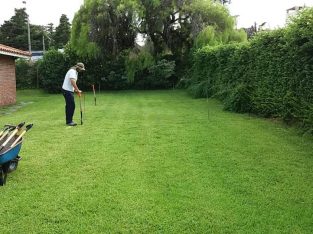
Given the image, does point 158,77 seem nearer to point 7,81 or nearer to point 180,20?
point 180,20

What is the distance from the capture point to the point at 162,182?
5184 mm

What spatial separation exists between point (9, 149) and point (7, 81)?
12644 millimetres

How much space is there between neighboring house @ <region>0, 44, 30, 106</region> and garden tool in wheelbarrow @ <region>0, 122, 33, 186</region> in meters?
10.5

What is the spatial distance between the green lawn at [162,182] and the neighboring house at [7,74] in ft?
26.2

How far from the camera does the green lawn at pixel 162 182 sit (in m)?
3.96

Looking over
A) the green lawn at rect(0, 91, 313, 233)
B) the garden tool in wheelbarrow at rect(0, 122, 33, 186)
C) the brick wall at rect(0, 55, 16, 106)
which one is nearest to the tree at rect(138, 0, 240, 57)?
the brick wall at rect(0, 55, 16, 106)

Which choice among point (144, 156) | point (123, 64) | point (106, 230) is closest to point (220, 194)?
point (106, 230)

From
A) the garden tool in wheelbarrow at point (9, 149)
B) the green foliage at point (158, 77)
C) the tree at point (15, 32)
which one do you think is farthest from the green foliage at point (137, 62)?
the tree at point (15, 32)

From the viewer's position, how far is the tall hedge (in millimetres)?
8070

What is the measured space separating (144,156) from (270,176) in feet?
7.00

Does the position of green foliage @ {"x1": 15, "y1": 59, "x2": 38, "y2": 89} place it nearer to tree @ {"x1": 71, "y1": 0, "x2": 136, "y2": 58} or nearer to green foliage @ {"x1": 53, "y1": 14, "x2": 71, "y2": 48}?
tree @ {"x1": 71, "y1": 0, "x2": 136, "y2": 58}

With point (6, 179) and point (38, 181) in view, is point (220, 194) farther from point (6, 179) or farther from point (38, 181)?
point (6, 179)

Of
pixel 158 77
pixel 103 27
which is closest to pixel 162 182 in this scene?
pixel 103 27

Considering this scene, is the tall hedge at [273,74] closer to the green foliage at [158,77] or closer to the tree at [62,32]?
the green foliage at [158,77]
